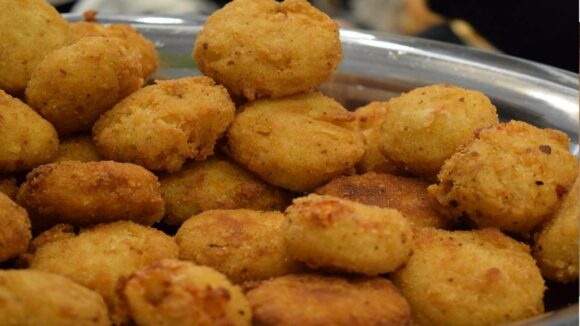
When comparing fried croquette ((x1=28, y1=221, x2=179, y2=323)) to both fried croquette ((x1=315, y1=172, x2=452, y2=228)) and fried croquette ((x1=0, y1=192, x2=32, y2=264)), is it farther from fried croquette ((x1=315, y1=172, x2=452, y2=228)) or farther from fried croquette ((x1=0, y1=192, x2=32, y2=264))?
fried croquette ((x1=315, y1=172, x2=452, y2=228))

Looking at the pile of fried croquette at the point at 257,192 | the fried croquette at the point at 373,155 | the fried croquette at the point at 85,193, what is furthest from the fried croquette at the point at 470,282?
the fried croquette at the point at 85,193

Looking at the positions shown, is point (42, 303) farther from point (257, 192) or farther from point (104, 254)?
point (257, 192)

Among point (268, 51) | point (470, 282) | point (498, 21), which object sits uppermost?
point (268, 51)

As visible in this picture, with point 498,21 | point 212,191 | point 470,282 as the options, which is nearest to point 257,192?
point 212,191

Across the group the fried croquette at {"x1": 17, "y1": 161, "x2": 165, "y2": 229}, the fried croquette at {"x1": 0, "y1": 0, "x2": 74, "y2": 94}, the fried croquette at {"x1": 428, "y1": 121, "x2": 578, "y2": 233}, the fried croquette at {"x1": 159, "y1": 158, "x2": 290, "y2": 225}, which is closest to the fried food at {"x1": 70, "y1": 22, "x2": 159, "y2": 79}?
the fried croquette at {"x1": 0, "y1": 0, "x2": 74, "y2": 94}

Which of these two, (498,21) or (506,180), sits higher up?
(506,180)

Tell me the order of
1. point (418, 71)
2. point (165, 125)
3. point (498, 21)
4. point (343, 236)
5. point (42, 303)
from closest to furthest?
point (42, 303)
point (343, 236)
point (165, 125)
point (418, 71)
point (498, 21)
